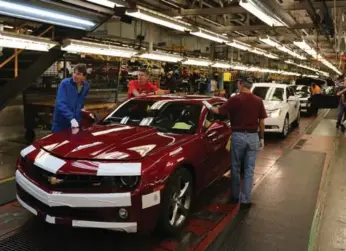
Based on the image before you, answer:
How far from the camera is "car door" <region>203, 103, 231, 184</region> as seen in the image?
4.26 m

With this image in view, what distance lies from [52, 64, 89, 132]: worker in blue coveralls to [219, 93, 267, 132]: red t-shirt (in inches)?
78.5

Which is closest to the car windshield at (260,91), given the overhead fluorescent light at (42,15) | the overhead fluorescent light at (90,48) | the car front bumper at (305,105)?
the overhead fluorescent light at (90,48)

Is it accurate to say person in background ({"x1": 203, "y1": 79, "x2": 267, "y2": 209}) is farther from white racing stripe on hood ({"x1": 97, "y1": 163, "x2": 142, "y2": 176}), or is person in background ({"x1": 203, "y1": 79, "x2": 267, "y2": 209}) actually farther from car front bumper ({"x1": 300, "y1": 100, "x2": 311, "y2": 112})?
car front bumper ({"x1": 300, "y1": 100, "x2": 311, "y2": 112})

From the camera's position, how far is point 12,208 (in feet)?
13.9

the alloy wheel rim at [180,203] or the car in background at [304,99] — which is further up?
the car in background at [304,99]

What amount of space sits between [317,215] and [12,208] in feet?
12.0

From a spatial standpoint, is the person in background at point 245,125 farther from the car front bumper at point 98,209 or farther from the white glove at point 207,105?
the car front bumper at point 98,209

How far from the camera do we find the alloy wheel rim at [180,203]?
3489 mm

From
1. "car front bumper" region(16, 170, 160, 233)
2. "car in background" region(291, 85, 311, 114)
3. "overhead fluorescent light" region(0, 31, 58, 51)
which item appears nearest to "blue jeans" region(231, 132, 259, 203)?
"car front bumper" region(16, 170, 160, 233)

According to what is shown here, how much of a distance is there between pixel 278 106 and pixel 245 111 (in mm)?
5879

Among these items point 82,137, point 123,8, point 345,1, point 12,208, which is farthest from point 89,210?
point 345,1

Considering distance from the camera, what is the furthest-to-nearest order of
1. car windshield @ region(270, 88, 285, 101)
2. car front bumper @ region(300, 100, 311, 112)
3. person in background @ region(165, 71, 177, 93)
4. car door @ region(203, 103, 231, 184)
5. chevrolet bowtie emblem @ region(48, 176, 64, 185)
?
car front bumper @ region(300, 100, 311, 112) < person in background @ region(165, 71, 177, 93) < car windshield @ region(270, 88, 285, 101) < car door @ region(203, 103, 231, 184) < chevrolet bowtie emblem @ region(48, 176, 64, 185)

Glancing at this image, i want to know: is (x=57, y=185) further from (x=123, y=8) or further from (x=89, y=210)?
(x=123, y=8)

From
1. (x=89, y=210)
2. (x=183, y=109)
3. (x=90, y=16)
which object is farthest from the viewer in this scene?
(x=90, y=16)
